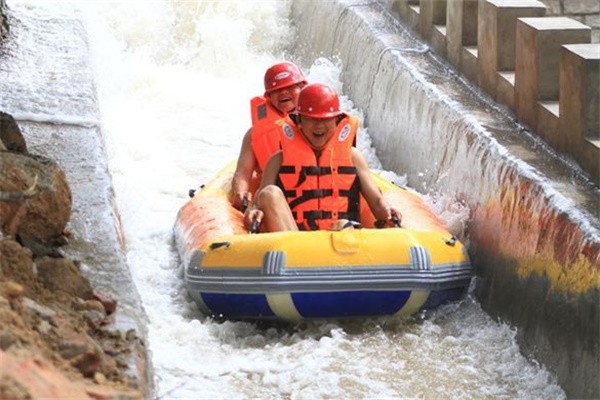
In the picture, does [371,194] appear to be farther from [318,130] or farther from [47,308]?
[47,308]

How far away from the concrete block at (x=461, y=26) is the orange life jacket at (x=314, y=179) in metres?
2.07

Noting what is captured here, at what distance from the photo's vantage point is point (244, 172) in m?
8.27

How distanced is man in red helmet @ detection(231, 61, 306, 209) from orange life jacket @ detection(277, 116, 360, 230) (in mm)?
465

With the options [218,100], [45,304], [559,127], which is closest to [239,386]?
[45,304]

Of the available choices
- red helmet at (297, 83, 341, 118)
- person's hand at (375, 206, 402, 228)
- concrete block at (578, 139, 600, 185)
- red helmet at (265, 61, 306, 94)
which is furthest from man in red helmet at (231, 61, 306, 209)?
concrete block at (578, 139, 600, 185)

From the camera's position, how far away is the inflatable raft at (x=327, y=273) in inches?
277

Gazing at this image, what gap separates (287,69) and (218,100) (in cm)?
426

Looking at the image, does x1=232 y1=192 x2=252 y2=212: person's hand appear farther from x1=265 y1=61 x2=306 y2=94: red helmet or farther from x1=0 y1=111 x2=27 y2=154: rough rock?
x1=0 y1=111 x2=27 y2=154: rough rock

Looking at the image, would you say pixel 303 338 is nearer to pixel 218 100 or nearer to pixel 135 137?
pixel 135 137

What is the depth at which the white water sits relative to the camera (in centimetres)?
647

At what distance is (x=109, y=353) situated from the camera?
4.81 m

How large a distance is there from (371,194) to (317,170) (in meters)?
0.31

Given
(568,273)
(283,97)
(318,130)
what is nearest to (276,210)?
(318,130)

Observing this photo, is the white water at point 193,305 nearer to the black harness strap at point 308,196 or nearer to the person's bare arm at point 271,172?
the person's bare arm at point 271,172
